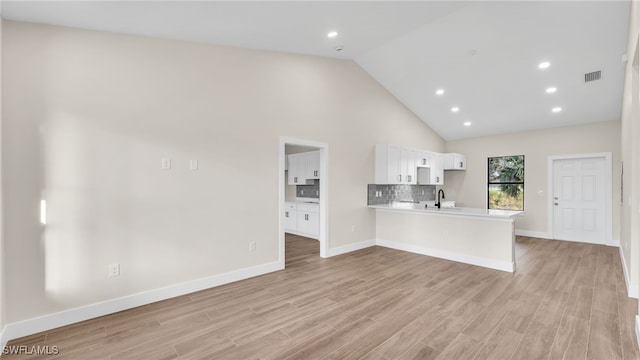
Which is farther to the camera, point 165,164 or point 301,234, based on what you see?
point 301,234

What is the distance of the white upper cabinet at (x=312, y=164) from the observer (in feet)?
21.0

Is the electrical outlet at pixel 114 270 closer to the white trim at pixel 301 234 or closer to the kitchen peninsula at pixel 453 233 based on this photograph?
the white trim at pixel 301 234

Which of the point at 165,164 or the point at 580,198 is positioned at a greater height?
the point at 165,164

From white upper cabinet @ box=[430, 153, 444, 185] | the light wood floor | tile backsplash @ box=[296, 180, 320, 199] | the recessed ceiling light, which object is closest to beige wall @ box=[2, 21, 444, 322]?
the light wood floor

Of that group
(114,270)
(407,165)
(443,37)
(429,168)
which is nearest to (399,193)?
(407,165)

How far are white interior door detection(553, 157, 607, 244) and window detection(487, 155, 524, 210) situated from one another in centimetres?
68

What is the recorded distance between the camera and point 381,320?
2.65 metres

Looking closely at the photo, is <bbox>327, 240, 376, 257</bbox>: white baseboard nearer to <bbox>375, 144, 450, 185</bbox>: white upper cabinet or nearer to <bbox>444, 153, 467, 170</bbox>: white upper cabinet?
<bbox>375, 144, 450, 185</bbox>: white upper cabinet

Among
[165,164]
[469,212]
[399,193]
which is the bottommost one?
[469,212]

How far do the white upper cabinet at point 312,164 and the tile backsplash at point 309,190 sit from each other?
0.42m

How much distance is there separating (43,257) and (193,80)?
234 centimetres

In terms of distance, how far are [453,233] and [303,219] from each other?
11.0 ft

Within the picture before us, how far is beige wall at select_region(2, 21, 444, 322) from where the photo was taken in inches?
96.8

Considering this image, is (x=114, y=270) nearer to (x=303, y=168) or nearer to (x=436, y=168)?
(x=303, y=168)
